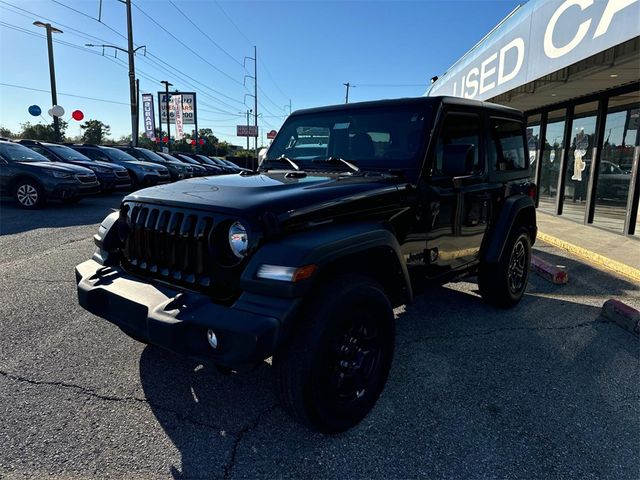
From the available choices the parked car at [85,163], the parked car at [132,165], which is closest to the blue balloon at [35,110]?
the parked car at [132,165]

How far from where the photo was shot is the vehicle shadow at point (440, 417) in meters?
2.17

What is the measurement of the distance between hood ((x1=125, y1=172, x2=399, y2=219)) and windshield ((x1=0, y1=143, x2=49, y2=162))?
941cm

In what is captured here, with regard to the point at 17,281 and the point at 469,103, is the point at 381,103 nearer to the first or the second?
the point at 469,103

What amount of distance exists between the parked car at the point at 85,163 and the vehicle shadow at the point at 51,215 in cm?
95

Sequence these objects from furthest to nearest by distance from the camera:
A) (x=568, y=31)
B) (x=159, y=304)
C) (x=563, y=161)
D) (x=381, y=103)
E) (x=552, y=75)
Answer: (x=563, y=161), (x=552, y=75), (x=568, y=31), (x=381, y=103), (x=159, y=304)

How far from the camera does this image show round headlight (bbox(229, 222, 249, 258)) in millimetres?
2196

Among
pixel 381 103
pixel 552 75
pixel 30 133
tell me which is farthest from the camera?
pixel 30 133

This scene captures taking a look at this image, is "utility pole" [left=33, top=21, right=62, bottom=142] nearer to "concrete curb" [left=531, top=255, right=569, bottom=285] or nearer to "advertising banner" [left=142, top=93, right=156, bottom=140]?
"advertising banner" [left=142, top=93, right=156, bottom=140]

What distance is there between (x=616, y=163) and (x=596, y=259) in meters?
3.40

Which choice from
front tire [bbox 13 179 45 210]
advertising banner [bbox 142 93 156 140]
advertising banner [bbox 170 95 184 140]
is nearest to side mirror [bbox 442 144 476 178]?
front tire [bbox 13 179 45 210]

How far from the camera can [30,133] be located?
47.9m

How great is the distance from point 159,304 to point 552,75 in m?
7.96

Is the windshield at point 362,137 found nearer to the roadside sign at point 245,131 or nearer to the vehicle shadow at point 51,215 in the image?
the vehicle shadow at point 51,215

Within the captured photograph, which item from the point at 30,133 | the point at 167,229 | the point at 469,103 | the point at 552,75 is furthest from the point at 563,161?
the point at 30,133
